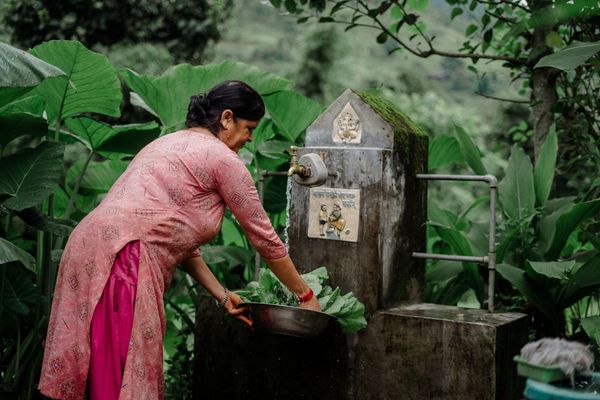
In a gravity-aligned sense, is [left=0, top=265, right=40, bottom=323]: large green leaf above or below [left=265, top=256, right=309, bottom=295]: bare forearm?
below

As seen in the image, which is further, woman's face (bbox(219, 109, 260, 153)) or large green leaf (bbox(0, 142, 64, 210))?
large green leaf (bbox(0, 142, 64, 210))

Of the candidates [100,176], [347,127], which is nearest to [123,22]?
[100,176]

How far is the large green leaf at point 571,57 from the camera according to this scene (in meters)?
2.37

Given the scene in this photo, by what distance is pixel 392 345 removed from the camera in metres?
2.88

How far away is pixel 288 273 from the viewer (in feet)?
8.51

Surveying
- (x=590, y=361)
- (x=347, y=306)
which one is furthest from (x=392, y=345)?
(x=590, y=361)

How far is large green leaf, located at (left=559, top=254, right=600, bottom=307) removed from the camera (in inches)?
119

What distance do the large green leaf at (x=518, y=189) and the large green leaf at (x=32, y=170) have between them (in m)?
2.05

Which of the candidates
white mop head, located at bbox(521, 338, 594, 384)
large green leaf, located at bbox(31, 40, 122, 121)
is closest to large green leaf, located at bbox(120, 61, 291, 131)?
large green leaf, located at bbox(31, 40, 122, 121)

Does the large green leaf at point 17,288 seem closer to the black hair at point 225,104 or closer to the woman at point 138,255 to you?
the woman at point 138,255

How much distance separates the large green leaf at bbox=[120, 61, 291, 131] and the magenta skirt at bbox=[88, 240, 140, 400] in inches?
51.9

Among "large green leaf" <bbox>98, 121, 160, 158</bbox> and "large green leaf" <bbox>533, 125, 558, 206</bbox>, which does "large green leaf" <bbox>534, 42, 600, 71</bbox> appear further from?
"large green leaf" <bbox>98, 121, 160, 158</bbox>

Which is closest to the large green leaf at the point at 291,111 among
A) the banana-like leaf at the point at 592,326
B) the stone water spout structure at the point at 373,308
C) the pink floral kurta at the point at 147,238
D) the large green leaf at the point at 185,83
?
the large green leaf at the point at 185,83

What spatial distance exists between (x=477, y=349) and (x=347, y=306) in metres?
0.49
